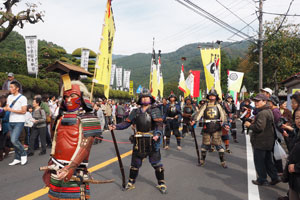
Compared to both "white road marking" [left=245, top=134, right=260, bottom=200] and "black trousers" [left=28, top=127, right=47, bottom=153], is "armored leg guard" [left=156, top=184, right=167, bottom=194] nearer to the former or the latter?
"white road marking" [left=245, top=134, right=260, bottom=200]

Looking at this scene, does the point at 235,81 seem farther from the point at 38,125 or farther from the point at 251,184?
the point at 38,125

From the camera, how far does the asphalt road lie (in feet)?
14.1

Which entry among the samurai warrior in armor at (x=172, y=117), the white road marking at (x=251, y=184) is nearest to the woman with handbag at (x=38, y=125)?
the samurai warrior in armor at (x=172, y=117)

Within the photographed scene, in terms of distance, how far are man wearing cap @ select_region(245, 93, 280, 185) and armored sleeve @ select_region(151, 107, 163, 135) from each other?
1802 mm

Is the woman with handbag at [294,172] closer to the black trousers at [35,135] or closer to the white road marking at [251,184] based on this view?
the white road marking at [251,184]

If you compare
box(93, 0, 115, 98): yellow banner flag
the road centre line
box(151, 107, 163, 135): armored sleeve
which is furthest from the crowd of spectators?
the road centre line

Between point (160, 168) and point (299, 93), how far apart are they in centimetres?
281

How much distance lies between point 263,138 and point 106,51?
140 inches

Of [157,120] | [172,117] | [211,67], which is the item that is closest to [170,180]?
[157,120]

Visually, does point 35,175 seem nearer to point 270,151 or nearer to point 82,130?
point 82,130

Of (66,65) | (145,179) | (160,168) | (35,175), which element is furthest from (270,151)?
(35,175)

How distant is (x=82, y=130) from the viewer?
8.45 feet

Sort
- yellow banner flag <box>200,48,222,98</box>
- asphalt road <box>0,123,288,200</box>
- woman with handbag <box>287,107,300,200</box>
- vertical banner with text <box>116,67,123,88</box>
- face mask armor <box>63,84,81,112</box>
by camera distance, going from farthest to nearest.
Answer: vertical banner with text <box>116,67,123,88</box> < yellow banner flag <box>200,48,222,98</box> < asphalt road <box>0,123,288,200</box> < woman with handbag <box>287,107,300,200</box> < face mask armor <box>63,84,81,112</box>

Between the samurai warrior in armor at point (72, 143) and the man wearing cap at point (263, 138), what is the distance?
11.3 ft
